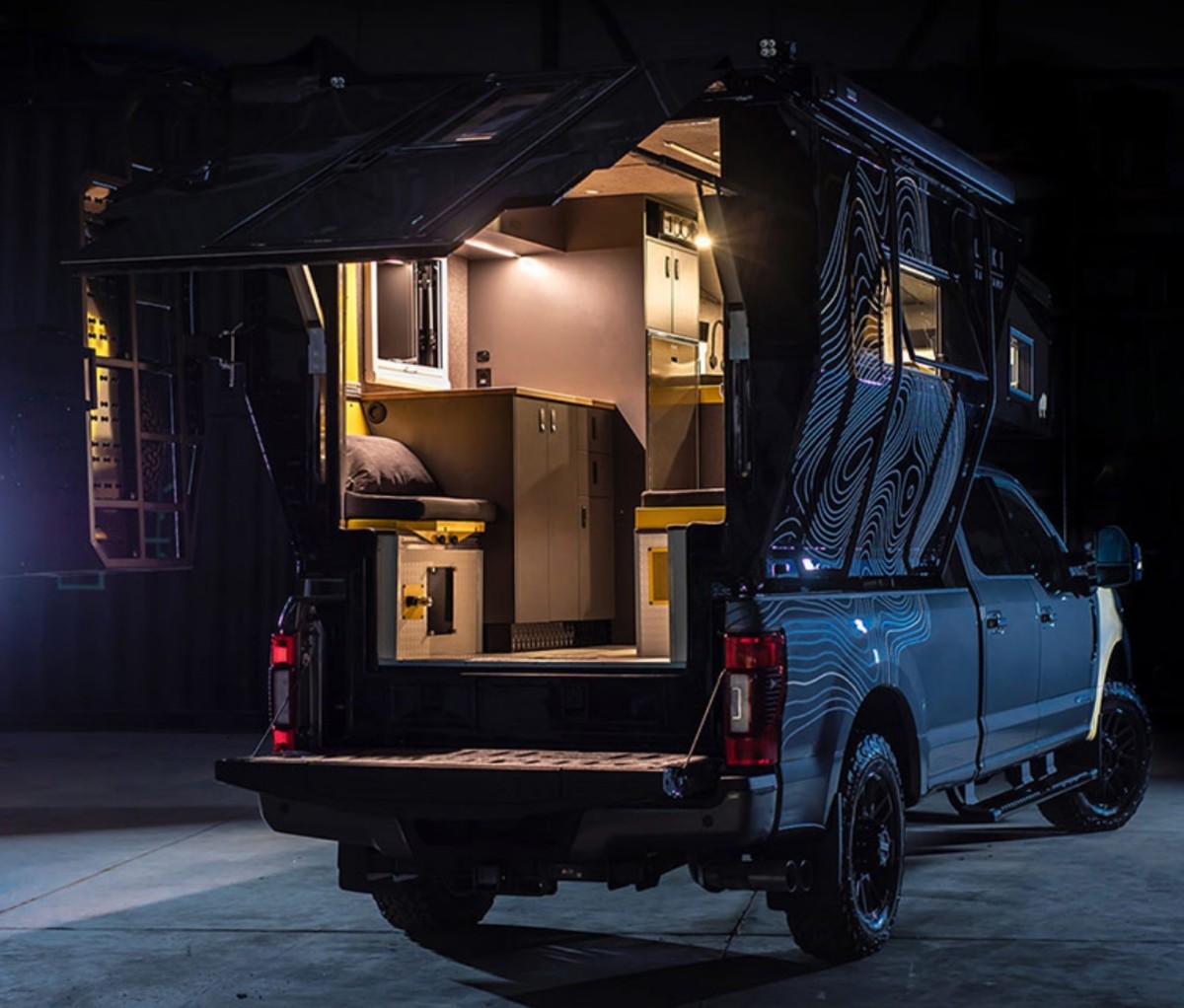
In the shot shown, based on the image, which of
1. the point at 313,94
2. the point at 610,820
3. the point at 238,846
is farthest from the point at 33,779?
the point at 610,820

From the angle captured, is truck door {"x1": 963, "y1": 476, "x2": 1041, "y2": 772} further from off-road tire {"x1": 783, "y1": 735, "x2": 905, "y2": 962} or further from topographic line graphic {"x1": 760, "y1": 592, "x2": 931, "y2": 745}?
off-road tire {"x1": 783, "y1": 735, "x2": 905, "y2": 962}

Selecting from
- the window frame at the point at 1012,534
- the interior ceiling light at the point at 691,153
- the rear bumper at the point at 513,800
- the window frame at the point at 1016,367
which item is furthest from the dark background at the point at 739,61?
the rear bumper at the point at 513,800

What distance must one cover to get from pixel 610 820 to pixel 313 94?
302cm

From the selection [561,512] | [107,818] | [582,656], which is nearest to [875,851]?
[582,656]

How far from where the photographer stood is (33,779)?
511 inches

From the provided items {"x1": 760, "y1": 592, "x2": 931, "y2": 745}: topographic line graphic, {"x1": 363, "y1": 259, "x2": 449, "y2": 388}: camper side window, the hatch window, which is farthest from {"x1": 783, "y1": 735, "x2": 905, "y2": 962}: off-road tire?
{"x1": 363, "y1": 259, "x2": 449, "y2": 388}: camper side window

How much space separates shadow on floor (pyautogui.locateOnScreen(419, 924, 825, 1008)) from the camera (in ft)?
22.0

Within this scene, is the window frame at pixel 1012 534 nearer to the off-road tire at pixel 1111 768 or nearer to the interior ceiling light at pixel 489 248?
the off-road tire at pixel 1111 768

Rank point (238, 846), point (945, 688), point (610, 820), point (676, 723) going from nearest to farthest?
point (610, 820), point (676, 723), point (945, 688), point (238, 846)

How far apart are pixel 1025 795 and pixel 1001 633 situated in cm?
82

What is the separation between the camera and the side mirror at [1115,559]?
32.0 feet

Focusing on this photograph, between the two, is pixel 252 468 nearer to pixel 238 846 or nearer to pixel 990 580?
pixel 238 846

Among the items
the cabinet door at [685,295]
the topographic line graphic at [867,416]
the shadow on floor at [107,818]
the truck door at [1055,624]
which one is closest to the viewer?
the topographic line graphic at [867,416]

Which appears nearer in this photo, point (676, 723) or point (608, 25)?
point (676, 723)
